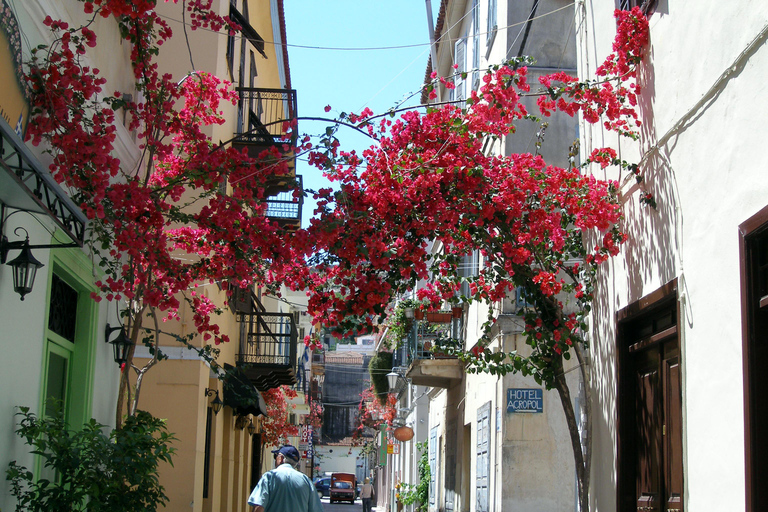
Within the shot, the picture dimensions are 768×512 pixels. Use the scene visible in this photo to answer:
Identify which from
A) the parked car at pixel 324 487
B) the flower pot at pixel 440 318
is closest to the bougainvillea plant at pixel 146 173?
the flower pot at pixel 440 318

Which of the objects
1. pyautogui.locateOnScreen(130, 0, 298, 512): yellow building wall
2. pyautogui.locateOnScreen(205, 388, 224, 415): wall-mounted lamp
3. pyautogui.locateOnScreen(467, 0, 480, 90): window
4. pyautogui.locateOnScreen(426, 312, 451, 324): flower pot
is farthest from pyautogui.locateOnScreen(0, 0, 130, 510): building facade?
pyautogui.locateOnScreen(467, 0, 480, 90): window

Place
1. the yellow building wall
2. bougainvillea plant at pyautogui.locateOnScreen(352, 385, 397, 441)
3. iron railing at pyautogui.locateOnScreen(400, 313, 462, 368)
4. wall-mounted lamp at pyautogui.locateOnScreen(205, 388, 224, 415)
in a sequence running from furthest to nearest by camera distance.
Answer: bougainvillea plant at pyautogui.locateOnScreen(352, 385, 397, 441) → iron railing at pyautogui.locateOnScreen(400, 313, 462, 368) → wall-mounted lamp at pyautogui.locateOnScreen(205, 388, 224, 415) → the yellow building wall

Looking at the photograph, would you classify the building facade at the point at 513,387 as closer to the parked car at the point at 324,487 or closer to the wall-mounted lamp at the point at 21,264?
the wall-mounted lamp at the point at 21,264

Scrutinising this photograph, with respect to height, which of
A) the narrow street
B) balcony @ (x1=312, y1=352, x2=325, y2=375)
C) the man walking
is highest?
balcony @ (x1=312, y1=352, x2=325, y2=375)

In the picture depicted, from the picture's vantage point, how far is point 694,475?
16.5 ft

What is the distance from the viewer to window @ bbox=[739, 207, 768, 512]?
4.13 m

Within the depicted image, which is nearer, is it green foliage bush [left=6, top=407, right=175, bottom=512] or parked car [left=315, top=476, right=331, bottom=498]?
green foliage bush [left=6, top=407, right=175, bottom=512]

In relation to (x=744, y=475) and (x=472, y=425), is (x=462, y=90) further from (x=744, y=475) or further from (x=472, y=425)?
(x=744, y=475)

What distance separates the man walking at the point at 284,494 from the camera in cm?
775

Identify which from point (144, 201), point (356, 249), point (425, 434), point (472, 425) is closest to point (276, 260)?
point (356, 249)

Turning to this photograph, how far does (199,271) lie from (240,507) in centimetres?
1094

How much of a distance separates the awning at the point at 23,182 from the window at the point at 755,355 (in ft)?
12.2

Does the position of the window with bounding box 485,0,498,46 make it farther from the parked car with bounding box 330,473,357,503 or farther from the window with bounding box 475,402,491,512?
the parked car with bounding box 330,473,357,503

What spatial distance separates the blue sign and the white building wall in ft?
16.6
